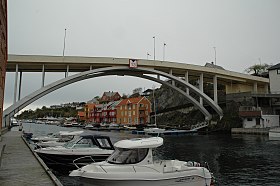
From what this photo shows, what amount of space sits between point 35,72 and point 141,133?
23.8 metres

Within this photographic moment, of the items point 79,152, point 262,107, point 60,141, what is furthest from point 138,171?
point 262,107

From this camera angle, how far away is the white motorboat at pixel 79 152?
14.8 metres

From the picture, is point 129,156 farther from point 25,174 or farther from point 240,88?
point 240,88

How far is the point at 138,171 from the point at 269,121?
49.6 metres

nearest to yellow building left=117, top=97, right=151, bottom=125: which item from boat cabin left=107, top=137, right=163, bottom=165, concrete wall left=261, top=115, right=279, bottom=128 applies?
concrete wall left=261, top=115, right=279, bottom=128

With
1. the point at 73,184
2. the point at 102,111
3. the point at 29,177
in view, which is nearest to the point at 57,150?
the point at 73,184

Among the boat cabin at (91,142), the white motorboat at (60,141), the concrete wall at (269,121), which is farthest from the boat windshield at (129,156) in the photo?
the concrete wall at (269,121)

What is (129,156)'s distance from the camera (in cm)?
947

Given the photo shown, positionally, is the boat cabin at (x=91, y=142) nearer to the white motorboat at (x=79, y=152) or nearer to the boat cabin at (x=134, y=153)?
the white motorboat at (x=79, y=152)

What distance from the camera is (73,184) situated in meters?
12.4

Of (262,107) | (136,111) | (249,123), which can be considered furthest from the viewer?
(136,111)

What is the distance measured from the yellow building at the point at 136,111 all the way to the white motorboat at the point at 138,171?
6913cm

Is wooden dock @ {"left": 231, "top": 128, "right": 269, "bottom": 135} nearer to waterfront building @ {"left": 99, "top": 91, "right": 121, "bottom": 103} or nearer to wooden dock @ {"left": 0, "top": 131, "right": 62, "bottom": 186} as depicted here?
wooden dock @ {"left": 0, "top": 131, "right": 62, "bottom": 186}

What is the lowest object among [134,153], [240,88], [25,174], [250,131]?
[250,131]
